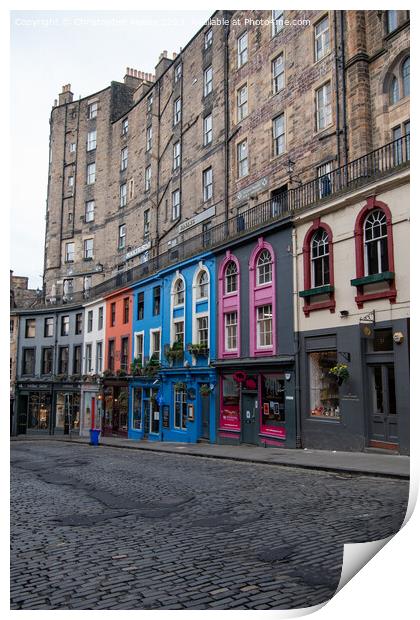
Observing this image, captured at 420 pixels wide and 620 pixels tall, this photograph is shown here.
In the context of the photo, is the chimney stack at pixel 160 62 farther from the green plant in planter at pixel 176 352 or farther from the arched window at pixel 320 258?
the green plant in planter at pixel 176 352

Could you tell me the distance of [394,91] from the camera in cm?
1245

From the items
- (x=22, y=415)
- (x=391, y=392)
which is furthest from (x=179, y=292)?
(x=22, y=415)

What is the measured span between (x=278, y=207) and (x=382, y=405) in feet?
28.0

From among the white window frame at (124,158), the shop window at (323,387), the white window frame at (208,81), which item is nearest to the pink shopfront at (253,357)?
the shop window at (323,387)

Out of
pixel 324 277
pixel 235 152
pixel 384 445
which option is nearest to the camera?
pixel 384 445

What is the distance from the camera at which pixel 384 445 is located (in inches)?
309

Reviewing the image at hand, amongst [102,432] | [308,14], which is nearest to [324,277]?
[102,432]

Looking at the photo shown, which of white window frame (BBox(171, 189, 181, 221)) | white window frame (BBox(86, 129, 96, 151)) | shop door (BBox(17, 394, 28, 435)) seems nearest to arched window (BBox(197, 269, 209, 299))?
white window frame (BBox(171, 189, 181, 221))

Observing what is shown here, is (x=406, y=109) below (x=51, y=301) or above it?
above

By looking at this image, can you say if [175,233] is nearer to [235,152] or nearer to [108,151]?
[235,152]

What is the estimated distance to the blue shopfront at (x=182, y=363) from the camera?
17250 mm

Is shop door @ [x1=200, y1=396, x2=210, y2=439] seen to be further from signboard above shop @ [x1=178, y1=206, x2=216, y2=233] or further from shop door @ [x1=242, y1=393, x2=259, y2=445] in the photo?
signboard above shop @ [x1=178, y1=206, x2=216, y2=233]

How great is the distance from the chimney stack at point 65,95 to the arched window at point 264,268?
10766 millimetres
